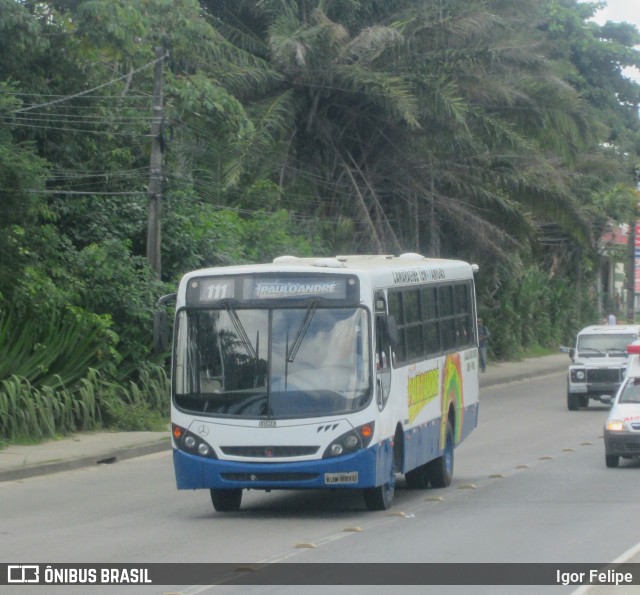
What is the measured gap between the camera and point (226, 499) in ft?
45.1

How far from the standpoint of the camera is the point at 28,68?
2366 cm

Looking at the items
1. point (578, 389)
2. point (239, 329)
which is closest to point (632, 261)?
point (578, 389)

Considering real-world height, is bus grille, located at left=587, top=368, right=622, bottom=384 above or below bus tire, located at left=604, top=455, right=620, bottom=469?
above

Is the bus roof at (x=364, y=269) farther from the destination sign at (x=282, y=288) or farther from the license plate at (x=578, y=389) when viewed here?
the license plate at (x=578, y=389)

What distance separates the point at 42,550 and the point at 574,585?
4.86 metres

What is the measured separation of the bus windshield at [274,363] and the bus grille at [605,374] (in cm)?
1664

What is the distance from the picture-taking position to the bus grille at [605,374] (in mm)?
28594

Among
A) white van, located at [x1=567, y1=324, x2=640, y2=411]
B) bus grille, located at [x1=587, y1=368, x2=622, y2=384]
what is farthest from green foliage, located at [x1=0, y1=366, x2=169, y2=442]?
bus grille, located at [x1=587, y1=368, x2=622, y2=384]

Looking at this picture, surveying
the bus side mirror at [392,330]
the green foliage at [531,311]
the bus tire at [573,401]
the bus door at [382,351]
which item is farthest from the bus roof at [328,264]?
the green foliage at [531,311]

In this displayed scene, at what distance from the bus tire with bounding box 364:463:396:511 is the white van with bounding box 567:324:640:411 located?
15.2 meters

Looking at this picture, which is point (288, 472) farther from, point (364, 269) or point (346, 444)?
point (364, 269)

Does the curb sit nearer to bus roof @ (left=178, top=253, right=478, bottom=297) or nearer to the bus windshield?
bus roof @ (left=178, top=253, right=478, bottom=297)

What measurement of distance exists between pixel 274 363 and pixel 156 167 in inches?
434

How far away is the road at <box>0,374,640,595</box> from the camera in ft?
34.8
